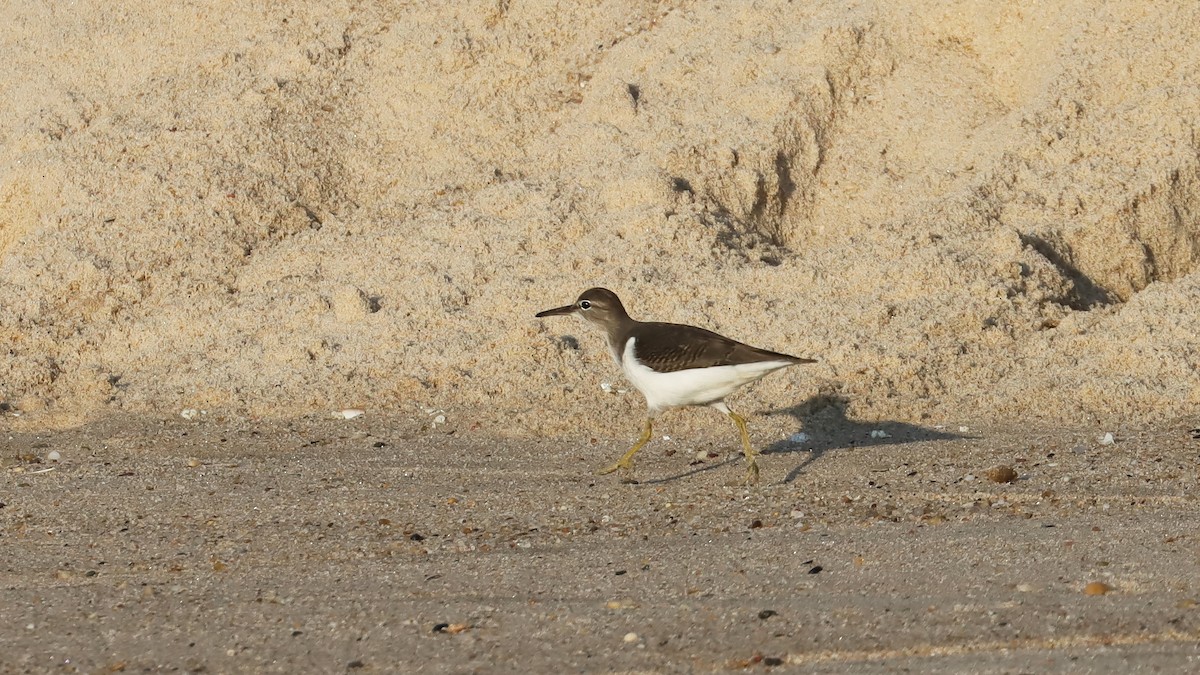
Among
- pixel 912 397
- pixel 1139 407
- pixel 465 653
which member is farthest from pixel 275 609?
pixel 1139 407

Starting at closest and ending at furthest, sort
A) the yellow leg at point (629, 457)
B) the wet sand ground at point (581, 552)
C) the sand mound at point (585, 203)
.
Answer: the wet sand ground at point (581, 552) → the yellow leg at point (629, 457) → the sand mound at point (585, 203)

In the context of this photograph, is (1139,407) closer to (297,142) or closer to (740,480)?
(740,480)

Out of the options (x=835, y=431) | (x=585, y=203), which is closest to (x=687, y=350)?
(x=835, y=431)

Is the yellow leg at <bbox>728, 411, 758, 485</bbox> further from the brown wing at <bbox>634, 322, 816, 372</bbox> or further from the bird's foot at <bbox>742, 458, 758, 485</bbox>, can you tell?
the brown wing at <bbox>634, 322, 816, 372</bbox>

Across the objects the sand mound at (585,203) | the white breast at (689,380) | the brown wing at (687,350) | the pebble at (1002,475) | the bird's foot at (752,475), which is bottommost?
the pebble at (1002,475)

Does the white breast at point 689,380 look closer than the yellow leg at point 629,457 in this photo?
Yes

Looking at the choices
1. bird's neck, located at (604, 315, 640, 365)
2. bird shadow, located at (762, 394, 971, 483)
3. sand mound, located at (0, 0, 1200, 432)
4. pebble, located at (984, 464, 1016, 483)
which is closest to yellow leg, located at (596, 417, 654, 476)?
bird's neck, located at (604, 315, 640, 365)

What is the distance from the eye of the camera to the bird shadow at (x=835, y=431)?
25.3 feet

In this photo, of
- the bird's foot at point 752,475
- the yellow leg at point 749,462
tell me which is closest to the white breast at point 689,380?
the yellow leg at point 749,462

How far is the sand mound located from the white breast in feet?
3.51

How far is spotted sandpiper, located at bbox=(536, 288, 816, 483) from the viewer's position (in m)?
6.77

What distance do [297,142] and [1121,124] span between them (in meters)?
5.73

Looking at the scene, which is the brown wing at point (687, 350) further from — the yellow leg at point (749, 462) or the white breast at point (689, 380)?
the yellow leg at point (749, 462)

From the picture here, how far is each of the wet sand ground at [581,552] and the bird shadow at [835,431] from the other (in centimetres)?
4
